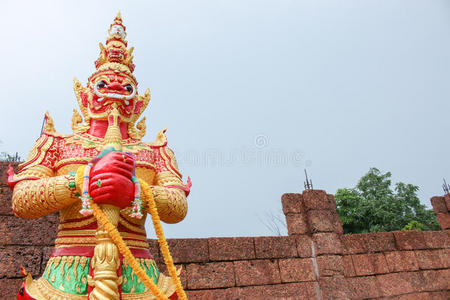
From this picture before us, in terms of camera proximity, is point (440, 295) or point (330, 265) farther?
point (440, 295)

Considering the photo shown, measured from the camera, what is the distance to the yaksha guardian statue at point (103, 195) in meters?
1.80

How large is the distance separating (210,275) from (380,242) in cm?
303

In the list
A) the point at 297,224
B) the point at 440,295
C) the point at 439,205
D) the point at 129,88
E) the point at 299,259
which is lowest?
the point at 440,295

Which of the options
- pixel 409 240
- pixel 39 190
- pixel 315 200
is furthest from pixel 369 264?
pixel 39 190

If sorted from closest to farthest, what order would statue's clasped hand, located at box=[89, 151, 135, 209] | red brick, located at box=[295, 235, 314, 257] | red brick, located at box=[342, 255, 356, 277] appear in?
statue's clasped hand, located at box=[89, 151, 135, 209], red brick, located at box=[295, 235, 314, 257], red brick, located at box=[342, 255, 356, 277]

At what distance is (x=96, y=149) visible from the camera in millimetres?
2363

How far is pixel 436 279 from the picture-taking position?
5.27 m

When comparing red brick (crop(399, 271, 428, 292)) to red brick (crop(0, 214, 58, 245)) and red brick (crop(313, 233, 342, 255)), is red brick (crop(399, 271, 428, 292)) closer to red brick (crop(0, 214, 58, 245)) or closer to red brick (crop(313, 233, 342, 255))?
red brick (crop(313, 233, 342, 255))

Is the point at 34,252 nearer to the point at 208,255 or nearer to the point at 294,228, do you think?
the point at 208,255

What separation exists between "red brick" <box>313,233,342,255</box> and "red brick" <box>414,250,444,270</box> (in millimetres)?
1633

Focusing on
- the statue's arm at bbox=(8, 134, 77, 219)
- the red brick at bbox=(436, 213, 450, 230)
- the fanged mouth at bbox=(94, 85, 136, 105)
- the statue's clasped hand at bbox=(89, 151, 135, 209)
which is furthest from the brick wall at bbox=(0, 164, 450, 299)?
the statue's clasped hand at bbox=(89, 151, 135, 209)

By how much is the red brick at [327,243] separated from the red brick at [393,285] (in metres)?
0.88

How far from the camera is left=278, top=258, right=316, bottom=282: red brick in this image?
441 cm

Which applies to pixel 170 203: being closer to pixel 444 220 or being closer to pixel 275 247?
pixel 275 247
